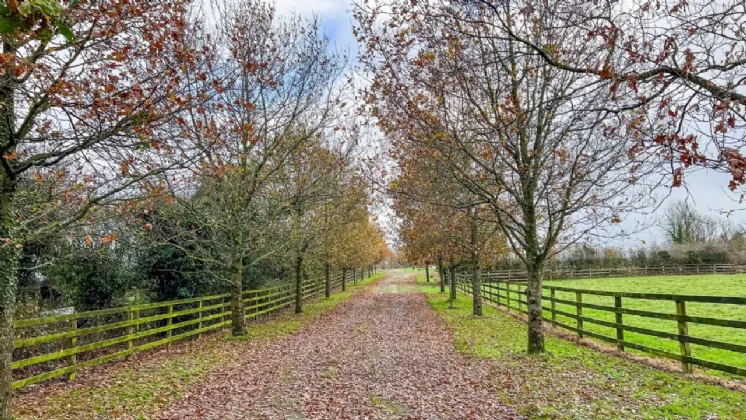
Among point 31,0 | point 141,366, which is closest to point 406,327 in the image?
point 141,366

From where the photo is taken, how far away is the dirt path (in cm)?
563

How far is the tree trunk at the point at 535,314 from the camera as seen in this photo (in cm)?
863

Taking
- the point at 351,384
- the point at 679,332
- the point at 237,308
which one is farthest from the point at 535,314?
the point at 237,308

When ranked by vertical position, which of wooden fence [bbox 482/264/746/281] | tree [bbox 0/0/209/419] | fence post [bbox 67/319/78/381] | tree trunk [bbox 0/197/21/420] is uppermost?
tree [bbox 0/0/209/419]

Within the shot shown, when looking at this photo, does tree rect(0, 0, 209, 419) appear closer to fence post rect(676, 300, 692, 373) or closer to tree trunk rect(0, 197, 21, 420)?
tree trunk rect(0, 197, 21, 420)

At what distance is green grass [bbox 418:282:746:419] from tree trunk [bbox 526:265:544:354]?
25 centimetres

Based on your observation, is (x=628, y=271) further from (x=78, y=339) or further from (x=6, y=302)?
(x=6, y=302)

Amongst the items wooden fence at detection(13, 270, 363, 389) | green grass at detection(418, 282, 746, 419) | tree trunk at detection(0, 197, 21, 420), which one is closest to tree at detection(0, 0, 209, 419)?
tree trunk at detection(0, 197, 21, 420)

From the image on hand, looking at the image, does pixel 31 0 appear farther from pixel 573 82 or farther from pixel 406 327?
pixel 406 327

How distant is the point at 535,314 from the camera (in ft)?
28.5

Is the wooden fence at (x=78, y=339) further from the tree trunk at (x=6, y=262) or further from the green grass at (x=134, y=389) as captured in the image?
the tree trunk at (x=6, y=262)

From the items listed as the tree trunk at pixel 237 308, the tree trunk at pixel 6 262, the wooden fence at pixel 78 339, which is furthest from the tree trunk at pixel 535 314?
the tree trunk at pixel 6 262

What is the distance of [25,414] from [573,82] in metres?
10.3

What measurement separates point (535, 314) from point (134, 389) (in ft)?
24.6
